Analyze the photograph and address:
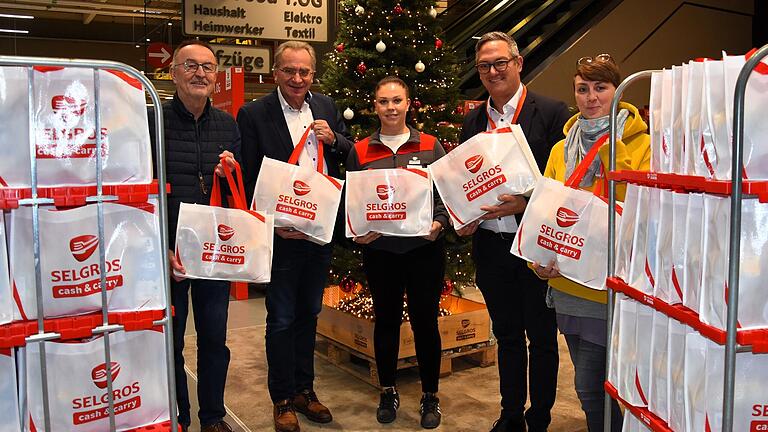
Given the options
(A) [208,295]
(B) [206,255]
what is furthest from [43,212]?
(A) [208,295]

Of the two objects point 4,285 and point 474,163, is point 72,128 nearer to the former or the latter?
point 4,285

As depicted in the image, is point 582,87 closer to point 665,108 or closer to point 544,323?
point 665,108

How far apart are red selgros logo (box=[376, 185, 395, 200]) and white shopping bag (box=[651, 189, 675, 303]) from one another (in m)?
1.45

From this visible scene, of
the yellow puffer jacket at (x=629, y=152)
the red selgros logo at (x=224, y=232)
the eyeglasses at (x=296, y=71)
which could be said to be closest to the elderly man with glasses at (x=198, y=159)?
the red selgros logo at (x=224, y=232)

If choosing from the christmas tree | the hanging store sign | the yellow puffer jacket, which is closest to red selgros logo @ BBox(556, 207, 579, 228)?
the yellow puffer jacket

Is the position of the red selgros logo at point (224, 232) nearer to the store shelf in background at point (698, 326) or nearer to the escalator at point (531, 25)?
the store shelf in background at point (698, 326)

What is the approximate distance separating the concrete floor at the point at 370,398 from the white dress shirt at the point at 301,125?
4.46ft

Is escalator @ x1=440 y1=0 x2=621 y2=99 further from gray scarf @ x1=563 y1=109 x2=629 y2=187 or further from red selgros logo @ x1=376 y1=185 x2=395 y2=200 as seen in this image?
gray scarf @ x1=563 y1=109 x2=629 y2=187

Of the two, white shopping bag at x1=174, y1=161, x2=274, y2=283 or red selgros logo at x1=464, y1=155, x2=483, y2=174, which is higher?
red selgros logo at x1=464, y1=155, x2=483, y2=174

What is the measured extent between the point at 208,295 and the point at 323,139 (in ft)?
2.90

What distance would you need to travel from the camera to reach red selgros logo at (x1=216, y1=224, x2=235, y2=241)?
2.61 metres

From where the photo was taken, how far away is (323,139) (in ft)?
10.4

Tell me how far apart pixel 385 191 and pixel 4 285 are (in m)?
1.69

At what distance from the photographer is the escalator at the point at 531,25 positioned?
843cm
